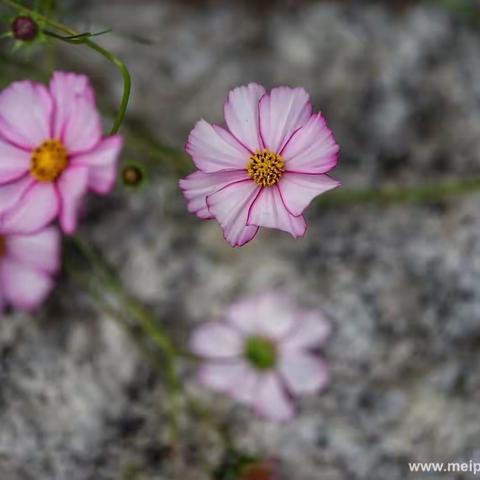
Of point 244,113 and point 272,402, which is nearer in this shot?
point 244,113

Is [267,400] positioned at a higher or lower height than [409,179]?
lower

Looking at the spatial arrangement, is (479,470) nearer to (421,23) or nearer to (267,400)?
(267,400)

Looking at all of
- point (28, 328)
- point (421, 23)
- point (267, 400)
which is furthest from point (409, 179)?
point (28, 328)

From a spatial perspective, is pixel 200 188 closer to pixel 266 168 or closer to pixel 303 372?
pixel 266 168

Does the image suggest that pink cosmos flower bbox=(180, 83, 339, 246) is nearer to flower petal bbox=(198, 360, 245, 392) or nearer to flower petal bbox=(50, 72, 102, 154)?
flower petal bbox=(50, 72, 102, 154)

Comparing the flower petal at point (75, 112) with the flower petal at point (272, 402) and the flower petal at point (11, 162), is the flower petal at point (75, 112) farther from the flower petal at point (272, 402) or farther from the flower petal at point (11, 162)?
the flower petal at point (272, 402)

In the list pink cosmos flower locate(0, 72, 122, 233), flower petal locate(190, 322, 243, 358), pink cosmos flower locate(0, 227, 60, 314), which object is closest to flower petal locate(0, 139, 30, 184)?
pink cosmos flower locate(0, 72, 122, 233)

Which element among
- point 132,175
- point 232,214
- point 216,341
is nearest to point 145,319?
point 216,341
